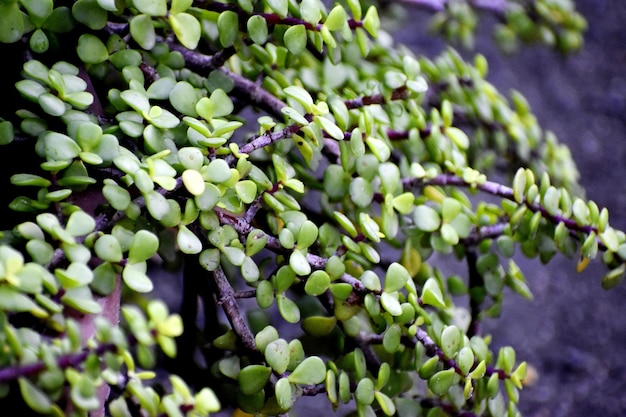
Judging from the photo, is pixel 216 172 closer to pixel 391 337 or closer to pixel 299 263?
pixel 299 263

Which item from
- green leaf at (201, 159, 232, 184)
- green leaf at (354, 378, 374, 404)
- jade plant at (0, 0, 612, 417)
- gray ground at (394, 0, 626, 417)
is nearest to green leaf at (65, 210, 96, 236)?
jade plant at (0, 0, 612, 417)

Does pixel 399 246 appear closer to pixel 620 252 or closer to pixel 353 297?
pixel 353 297

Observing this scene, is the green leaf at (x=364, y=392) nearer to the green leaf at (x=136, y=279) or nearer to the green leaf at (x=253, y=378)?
the green leaf at (x=253, y=378)

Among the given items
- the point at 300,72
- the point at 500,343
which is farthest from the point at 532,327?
the point at 300,72

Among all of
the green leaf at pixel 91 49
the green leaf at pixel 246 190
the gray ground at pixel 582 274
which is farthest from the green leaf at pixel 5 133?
the gray ground at pixel 582 274

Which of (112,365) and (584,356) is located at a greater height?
(112,365)
